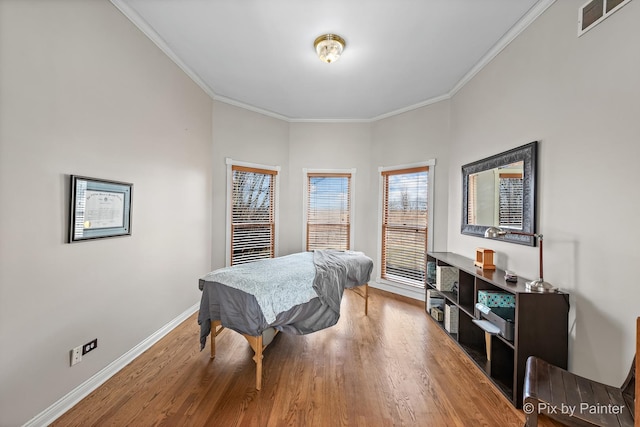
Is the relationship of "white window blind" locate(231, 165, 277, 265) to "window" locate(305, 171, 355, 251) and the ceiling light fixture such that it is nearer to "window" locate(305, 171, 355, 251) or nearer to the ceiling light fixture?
"window" locate(305, 171, 355, 251)

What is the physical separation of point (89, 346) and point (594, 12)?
4263 millimetres

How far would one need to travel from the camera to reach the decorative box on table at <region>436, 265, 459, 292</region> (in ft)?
10.3

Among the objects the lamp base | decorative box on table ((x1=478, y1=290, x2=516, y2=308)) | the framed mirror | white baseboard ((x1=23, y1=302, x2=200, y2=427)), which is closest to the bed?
white baseboard ((x1=23, y1=302, x2=200, y2=427))

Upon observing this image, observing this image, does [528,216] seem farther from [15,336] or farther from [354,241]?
[15,336]

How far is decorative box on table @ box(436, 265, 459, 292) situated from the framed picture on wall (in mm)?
3348

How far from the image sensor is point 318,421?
1719 millimetres

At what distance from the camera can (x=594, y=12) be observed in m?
1.71

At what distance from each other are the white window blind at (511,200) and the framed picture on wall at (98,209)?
3498 millimetres

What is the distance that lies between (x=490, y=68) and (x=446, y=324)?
289 cm

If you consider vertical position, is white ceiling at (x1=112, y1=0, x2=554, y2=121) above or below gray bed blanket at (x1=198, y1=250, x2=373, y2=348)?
above

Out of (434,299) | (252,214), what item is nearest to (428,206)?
(434,299)

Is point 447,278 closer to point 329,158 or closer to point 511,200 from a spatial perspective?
point 511,200

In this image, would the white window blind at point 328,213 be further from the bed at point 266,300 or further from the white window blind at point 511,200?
the white window blind at point 511,200

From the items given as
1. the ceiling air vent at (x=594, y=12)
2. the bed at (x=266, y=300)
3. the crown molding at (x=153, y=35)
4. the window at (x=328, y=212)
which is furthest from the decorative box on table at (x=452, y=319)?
the crown molding at (x=153, y=35)
